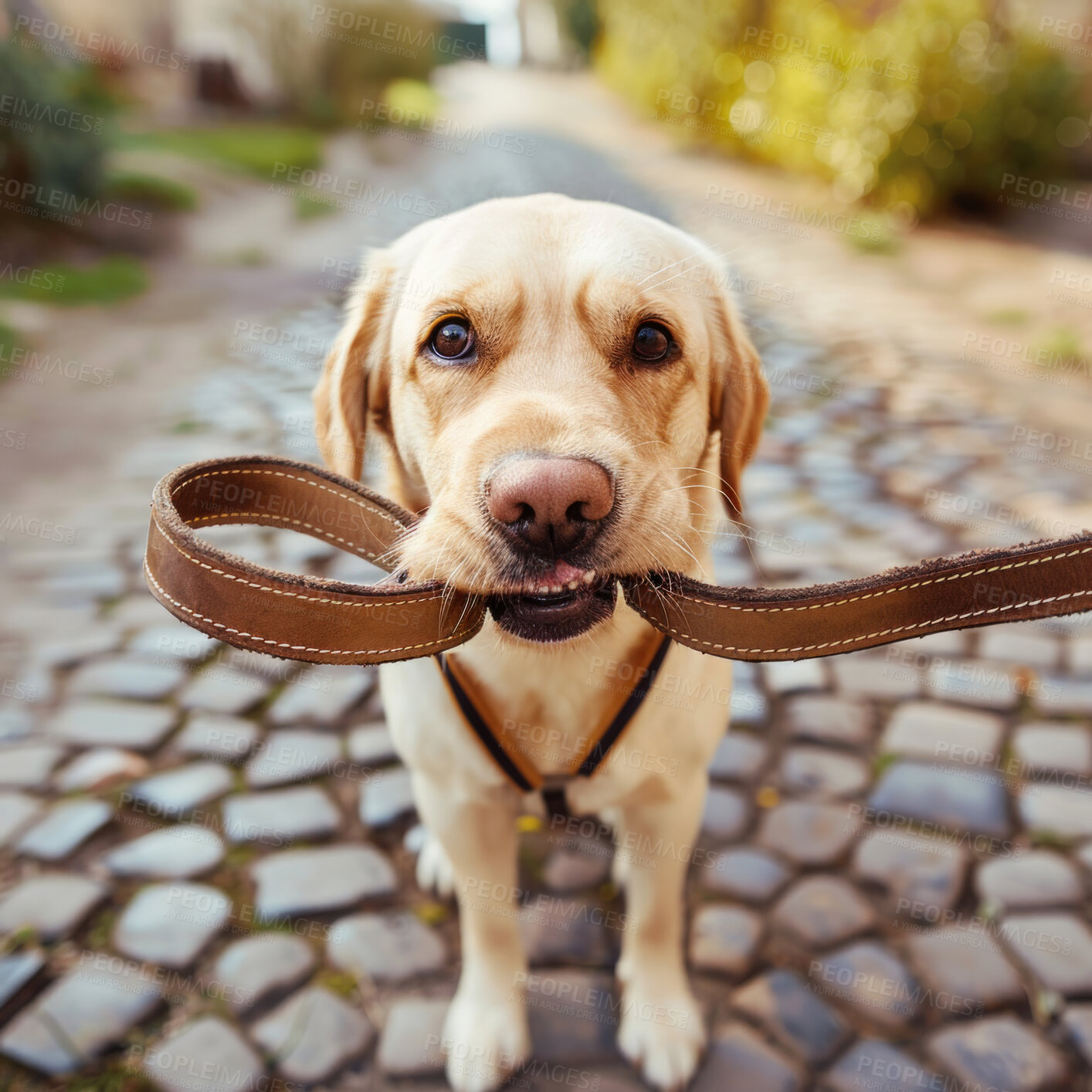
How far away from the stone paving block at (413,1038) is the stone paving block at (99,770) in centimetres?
146

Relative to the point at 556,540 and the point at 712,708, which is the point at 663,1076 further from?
the point at 556,540

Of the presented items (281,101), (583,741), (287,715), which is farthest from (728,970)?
(281,101)

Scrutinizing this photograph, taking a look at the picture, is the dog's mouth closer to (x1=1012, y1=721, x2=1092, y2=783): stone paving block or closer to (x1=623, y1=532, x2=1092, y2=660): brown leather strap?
(x1=623, y1=532, x2=1092, y2=660): brown leather strap

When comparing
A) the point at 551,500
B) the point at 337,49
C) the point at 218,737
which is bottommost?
the point at 218,737

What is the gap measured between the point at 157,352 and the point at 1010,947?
819 cm

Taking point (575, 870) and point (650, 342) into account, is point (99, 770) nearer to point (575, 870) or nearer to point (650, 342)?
point (575, 870)

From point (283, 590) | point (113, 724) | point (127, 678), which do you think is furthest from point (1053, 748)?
point (127, 678)

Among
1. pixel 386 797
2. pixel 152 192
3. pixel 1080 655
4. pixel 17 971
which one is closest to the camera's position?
pixel 17 971

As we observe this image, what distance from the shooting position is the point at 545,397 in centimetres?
184

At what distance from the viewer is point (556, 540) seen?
1.61m

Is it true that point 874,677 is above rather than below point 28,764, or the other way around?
below

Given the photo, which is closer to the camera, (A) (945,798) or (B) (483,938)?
(B) (483,938)

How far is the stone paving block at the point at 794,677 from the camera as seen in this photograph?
370 centimetres

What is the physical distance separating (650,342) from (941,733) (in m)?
2.30
